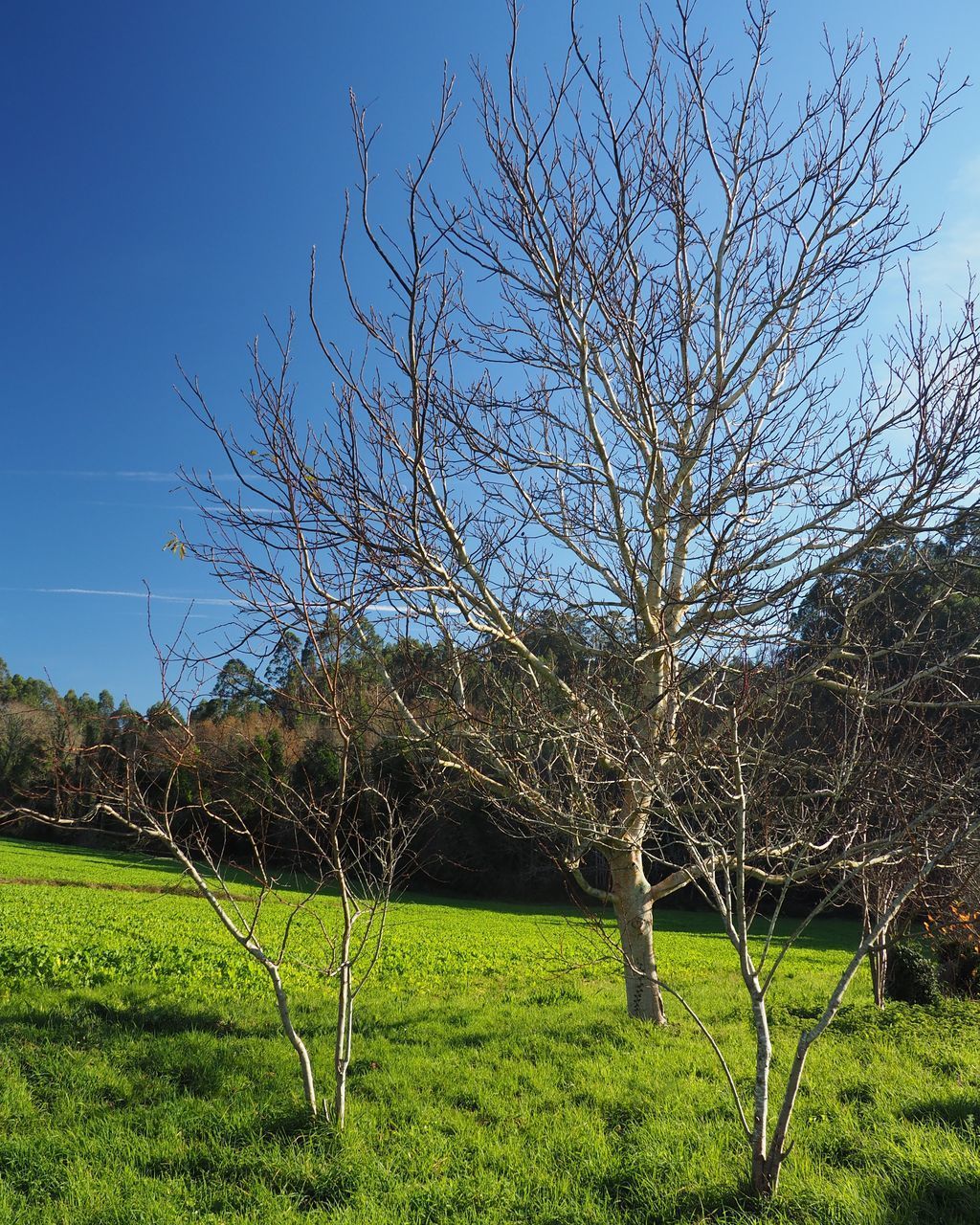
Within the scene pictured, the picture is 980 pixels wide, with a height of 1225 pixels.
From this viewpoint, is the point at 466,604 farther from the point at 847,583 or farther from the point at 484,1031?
the point at 484,1031

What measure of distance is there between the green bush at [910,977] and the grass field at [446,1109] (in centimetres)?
44

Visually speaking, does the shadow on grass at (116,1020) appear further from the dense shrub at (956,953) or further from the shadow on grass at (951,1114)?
the dense shrub at (956,953)

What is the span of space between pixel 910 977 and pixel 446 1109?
6.85 metres

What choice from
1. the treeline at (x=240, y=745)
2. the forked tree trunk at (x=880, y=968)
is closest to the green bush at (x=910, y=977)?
the forked tree trunk at (x=880, y=968)

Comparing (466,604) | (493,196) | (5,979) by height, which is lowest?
(5,979)

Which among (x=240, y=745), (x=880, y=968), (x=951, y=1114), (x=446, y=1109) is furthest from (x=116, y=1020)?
(x=880, y=968)

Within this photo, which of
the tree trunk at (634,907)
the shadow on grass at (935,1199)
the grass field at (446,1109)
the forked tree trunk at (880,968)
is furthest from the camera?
the forked tree trunk at (880,968)

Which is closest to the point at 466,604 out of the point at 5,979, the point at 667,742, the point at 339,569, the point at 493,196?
the point at 339,569

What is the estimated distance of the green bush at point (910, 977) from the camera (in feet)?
29.1

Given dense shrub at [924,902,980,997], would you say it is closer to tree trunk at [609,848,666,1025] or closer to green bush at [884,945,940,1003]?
green bush at [884,945,940,1003]

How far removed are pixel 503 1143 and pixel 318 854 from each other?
1.97 metres

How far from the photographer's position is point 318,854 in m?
4.66

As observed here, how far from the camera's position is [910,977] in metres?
A: 8.97

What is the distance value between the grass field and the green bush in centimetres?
44
